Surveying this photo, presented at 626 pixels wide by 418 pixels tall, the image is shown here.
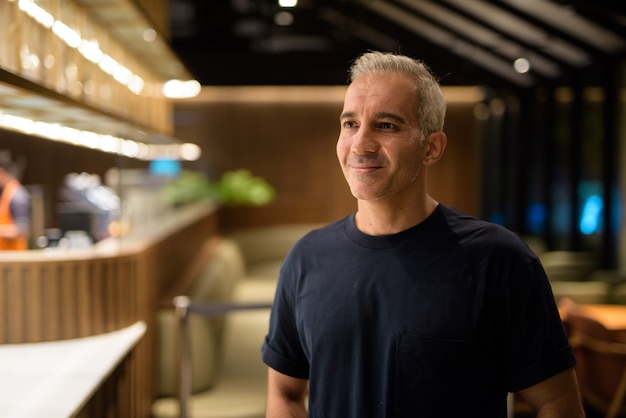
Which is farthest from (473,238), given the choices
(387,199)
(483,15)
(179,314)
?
(483,15)

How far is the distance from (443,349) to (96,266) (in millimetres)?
2288

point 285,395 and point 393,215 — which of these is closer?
point 393,215

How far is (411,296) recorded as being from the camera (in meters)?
1.46

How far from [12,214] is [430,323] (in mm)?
2824

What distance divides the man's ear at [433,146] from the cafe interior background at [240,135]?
1.29m

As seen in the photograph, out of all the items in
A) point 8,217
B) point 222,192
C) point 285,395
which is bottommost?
point 285,395

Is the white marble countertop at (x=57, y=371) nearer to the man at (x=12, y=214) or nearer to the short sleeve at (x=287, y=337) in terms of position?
the man at (x=12, y=214)

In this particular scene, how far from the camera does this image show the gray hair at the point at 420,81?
5.01 ft

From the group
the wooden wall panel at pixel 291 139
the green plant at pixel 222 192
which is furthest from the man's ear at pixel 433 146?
Answer: the wooden wall panel at pixel 291 139

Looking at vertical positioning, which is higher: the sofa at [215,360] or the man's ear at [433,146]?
the man's ear at [433,146]

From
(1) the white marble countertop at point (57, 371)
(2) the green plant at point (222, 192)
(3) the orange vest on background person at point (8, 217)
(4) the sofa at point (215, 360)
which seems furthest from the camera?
(2) the green plant at point (222, 192)

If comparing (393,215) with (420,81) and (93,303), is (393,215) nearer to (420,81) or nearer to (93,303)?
(420,81)

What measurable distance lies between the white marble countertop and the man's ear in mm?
1345

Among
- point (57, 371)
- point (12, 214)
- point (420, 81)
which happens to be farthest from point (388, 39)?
point (420, 81)
